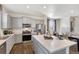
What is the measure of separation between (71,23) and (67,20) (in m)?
0.29

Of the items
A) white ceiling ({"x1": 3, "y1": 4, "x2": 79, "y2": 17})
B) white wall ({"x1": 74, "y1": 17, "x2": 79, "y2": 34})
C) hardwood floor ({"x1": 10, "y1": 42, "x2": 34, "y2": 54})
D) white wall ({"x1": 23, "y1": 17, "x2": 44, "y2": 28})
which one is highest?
white ceiling ({"x1": 3, "y1": 4, "x2": 79, "y2": 17})

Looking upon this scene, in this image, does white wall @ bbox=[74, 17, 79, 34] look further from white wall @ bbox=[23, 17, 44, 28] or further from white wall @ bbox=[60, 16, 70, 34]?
white wall @ bbox=[23, 17, 44, 28]

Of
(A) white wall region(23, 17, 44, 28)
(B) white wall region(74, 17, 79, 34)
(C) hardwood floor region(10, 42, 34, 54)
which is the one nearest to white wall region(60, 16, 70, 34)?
(B) white wall region(74, 17, 79, 34)

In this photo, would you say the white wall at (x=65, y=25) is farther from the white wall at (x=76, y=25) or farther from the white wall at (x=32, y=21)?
the white wall at (x=32, y=21)

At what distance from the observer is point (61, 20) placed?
428 centimetres

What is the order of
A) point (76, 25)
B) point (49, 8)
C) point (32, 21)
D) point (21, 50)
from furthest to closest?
point (32, 21), point (76, 25), point (49, 8), point (21, 50)

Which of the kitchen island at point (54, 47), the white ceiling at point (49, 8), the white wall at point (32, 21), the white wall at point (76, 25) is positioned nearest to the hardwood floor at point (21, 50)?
the white wall at point (32, 21)

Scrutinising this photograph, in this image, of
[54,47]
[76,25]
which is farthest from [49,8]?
[54,47]

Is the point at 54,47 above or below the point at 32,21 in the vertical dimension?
below

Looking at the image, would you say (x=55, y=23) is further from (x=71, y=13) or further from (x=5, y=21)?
(x=5, y=21)

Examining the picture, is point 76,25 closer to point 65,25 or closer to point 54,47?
point 65,25

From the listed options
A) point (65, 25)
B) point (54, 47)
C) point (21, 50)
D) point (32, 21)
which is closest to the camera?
point (54, 47)

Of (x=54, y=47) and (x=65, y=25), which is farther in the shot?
(x=65, y=25)
